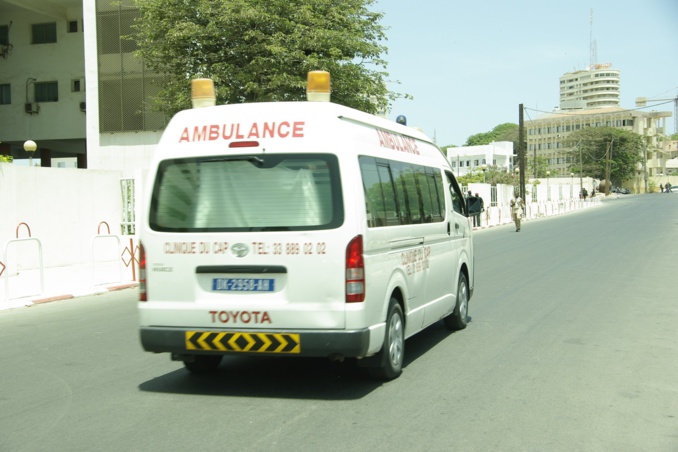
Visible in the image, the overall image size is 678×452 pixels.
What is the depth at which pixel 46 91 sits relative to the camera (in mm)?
39281

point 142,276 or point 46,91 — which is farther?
point 46,91

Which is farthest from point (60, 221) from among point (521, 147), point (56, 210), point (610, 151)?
point (610, 151)

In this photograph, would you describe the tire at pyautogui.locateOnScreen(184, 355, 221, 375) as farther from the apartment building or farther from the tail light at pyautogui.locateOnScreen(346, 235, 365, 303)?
the apartment building

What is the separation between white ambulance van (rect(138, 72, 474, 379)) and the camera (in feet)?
20.0

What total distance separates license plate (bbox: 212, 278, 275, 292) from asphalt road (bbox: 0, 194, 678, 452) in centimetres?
91

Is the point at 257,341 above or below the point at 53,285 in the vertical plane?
above

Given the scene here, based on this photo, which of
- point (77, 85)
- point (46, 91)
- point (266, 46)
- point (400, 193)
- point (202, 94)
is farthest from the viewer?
point (46, 91)

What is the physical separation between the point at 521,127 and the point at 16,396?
4705 centimetres

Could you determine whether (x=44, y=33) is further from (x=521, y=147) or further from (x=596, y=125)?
(x=596, y=125)

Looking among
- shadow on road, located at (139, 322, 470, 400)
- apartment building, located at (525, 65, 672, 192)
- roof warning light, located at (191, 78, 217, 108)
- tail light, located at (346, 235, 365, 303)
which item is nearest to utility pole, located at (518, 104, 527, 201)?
shadow on road, located at (139, 322, 470, 400)

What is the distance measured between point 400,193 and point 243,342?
2.18m

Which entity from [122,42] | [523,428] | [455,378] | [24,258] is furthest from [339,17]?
[523,428]

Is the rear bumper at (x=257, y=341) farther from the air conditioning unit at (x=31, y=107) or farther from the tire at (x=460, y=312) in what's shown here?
the air conditioning unit at (x=31, y=107)

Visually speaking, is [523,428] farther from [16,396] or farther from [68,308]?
[68,308]
